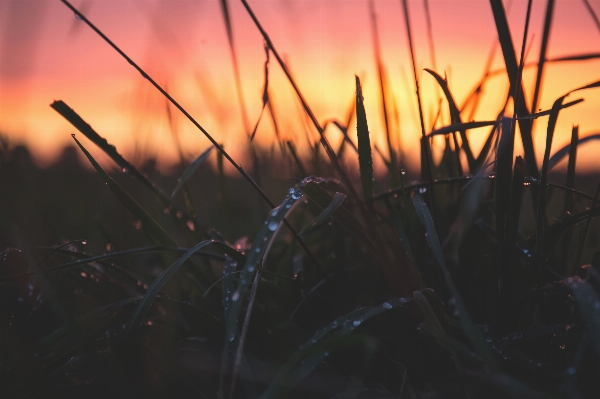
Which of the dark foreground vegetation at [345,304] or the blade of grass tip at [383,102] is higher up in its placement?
the blade of grass tip at [383,102]

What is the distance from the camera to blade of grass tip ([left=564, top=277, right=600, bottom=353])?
507 millimetres

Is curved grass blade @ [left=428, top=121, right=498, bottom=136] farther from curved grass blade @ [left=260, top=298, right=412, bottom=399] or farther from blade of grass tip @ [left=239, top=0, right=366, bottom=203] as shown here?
curved grass blade @ [left=260, top=298, right=412, bottom=399]

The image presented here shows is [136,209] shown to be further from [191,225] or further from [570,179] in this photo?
[570,179]

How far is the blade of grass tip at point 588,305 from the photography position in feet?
1.66

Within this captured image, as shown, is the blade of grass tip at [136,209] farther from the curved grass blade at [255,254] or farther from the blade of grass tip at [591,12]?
the blade of grass tip at [591,12]

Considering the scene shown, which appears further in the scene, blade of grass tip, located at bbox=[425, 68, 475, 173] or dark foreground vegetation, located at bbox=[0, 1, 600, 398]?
blade of grass tip, located at bbox=[425, 68, 475, 173]

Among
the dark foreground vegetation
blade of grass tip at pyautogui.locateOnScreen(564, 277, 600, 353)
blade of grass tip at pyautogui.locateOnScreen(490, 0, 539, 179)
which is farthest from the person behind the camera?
blade of grass tip at pyautogui.locateOnScreen(490, 0, 539, 179)

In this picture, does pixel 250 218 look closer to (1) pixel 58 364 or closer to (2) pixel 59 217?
(2) pixel 59 217

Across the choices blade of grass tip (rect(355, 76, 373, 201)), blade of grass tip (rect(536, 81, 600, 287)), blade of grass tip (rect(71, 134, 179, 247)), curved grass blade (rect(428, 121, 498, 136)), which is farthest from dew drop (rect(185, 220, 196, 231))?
blade of grass tip (rect(536, 81, 600, 287))

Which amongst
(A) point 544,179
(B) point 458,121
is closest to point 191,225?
(B) point 458,121

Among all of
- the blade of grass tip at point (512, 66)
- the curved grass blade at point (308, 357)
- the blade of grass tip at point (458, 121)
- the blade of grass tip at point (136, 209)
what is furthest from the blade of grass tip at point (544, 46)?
the blade of grass tip at point (136, 209)

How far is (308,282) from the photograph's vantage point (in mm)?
904

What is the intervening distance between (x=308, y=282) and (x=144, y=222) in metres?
0.33

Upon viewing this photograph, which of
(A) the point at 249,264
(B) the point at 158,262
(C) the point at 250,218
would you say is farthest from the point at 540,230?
(C) the point at 250,218
